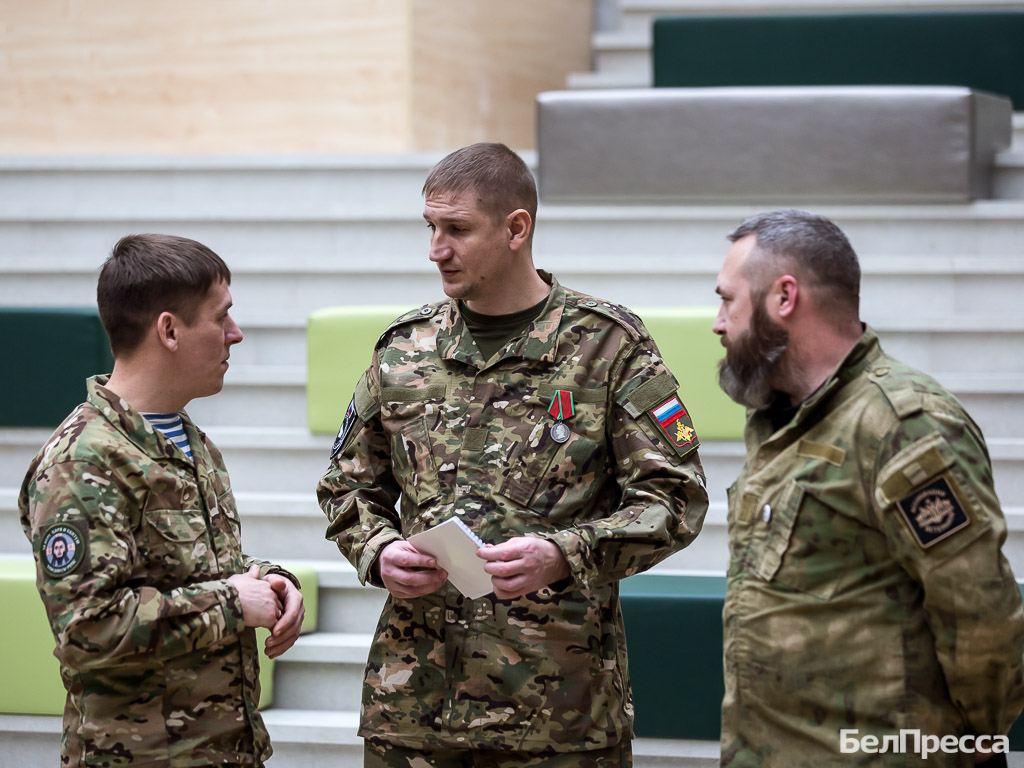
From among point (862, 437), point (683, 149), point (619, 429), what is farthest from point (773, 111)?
point (862, 437)

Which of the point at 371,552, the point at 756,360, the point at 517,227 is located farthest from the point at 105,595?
the point at 756,360

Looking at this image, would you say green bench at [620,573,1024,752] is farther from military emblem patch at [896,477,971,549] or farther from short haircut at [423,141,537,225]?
military emblem patch at [896,477,971,549]

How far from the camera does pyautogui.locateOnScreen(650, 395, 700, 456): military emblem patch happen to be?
2.05 m

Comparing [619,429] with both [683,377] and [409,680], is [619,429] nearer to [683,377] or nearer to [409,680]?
[409,680]

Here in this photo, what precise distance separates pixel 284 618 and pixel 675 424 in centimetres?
71

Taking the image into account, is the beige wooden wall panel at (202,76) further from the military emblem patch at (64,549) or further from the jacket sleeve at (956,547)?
the jacket sleeve at (956,547)

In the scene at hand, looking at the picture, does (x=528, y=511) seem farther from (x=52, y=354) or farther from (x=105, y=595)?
(x=52, y=354)

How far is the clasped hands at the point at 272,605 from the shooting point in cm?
192

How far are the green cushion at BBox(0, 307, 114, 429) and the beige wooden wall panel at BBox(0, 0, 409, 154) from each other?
4.61 feet

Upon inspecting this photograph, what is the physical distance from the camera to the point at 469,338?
7.06ft

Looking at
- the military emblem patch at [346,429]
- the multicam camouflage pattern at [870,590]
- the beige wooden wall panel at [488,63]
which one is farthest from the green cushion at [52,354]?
the multicam camouflage pattern at [870,590]

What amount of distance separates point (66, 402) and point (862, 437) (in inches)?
113

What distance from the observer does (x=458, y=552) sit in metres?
1.88

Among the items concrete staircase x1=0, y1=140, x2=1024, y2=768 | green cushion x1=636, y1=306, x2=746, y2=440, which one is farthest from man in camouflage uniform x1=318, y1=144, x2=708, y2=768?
green cushion x1=636, y1=306, x2=746, y2=440
